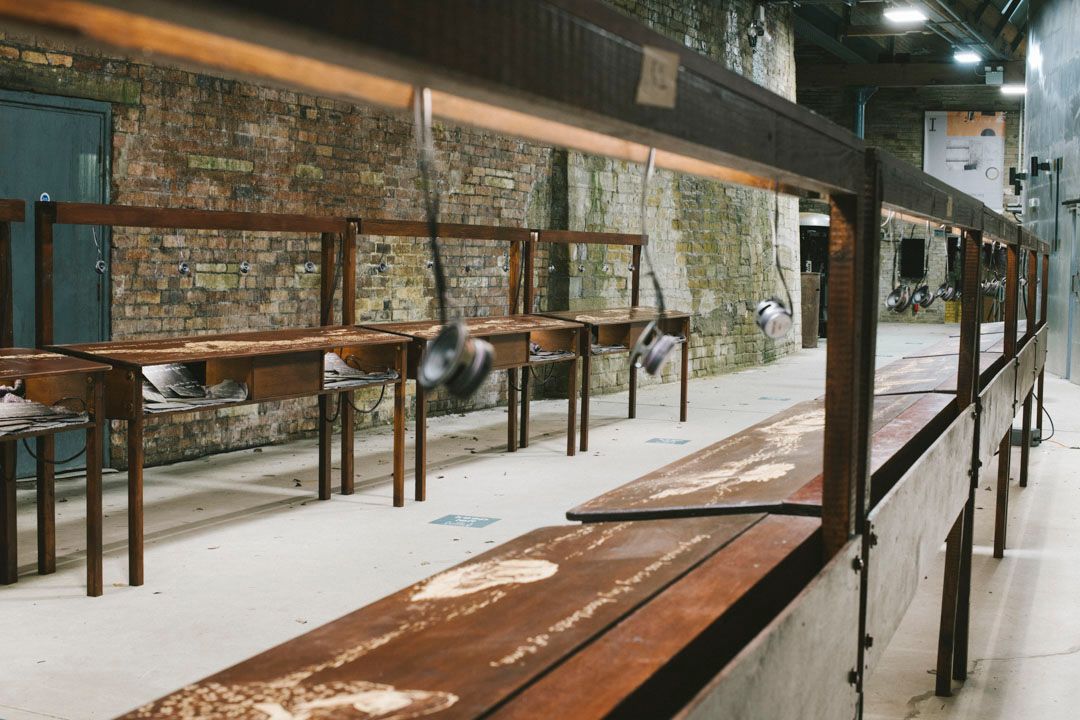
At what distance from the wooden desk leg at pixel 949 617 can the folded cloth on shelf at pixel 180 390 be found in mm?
2662

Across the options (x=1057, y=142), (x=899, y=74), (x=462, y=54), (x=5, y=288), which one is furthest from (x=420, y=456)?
(x=899, y=74)

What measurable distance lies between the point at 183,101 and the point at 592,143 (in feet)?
17.2

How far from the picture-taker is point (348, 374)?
5133mm

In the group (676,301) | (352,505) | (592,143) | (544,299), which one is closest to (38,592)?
(352,505)

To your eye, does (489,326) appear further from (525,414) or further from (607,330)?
(607,330)

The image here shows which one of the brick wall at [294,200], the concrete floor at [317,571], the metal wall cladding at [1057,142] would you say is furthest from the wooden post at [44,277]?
the metal wall cladding at [1057,142]

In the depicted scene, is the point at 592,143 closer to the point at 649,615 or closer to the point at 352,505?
the point at 649,615

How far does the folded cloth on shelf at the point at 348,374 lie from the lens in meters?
5.04

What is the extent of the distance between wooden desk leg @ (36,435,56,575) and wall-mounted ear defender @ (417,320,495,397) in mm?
3159

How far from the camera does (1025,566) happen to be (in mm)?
4734

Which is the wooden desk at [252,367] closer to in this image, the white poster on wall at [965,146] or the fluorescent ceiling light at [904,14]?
the fluorescent ceiling light at [904,14]

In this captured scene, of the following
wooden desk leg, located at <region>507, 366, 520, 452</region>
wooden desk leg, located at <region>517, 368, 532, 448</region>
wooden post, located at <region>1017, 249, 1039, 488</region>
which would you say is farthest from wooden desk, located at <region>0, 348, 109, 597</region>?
wooden post, located at <region>1017, 249, 1039, 488</region>

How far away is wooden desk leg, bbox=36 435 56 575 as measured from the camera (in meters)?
3.98

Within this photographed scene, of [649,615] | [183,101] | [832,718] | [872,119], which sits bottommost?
[832,718]
